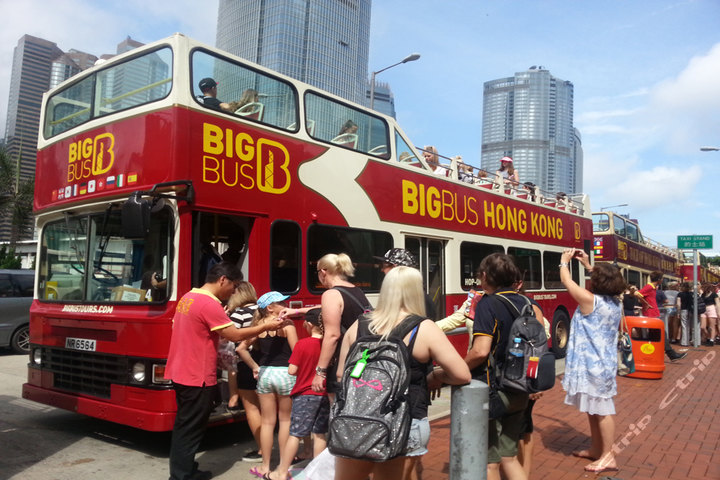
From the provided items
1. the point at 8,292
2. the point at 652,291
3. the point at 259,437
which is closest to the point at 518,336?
the point at 259,437

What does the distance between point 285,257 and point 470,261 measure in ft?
13.2

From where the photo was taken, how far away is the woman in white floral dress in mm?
4703

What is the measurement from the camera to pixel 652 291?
39.1 feet

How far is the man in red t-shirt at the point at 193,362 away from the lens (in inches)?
163

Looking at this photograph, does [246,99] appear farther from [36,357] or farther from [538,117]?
[538,117]

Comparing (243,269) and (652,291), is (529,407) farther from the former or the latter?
(652,291)

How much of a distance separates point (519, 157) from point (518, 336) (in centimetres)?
12978

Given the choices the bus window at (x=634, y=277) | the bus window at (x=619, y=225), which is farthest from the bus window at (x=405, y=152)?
the bus window at (x=634, y=277)

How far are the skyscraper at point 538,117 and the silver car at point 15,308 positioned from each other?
139m

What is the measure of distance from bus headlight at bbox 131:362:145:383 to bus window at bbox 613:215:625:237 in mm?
18266

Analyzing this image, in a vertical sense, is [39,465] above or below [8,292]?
below

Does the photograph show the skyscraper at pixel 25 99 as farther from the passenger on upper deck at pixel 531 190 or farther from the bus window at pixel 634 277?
the bus window at pixel 634 277

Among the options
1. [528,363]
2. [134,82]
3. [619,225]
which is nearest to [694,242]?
[619,225]

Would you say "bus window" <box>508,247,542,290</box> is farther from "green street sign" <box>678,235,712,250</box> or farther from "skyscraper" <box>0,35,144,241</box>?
"skyscraper" <box>0,35,144,241</box>
